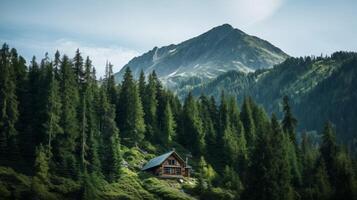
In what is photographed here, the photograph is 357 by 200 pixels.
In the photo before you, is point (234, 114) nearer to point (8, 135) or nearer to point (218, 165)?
point (218, 165)

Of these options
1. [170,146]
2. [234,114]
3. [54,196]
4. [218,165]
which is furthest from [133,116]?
[54,196]

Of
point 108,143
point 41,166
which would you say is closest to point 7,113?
point 41,166

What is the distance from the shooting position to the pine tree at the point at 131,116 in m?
108

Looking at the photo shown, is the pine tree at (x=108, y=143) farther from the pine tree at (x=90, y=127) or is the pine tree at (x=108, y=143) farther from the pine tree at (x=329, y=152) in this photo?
the pine tree at (x=329, y=152)

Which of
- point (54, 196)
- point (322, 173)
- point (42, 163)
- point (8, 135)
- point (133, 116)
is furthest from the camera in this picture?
point (133, 116)

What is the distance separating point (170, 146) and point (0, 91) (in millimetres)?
40985

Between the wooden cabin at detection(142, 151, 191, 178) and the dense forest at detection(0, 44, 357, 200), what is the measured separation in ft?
7.35

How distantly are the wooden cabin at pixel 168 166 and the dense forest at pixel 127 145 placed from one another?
2.24 meters

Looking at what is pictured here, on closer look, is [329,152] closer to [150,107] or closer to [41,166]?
[150,107]

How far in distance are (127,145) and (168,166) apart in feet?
37.6

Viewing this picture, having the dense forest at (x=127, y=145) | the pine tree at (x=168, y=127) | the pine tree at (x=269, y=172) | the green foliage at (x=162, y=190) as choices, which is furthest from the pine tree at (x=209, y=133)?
the pine tree at (x=269, y=172)

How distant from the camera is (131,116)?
10856cm

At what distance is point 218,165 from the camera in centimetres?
10994

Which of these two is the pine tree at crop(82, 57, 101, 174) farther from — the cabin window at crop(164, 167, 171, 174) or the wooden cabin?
the cabin window at crop(164, 167, 171, 174)
